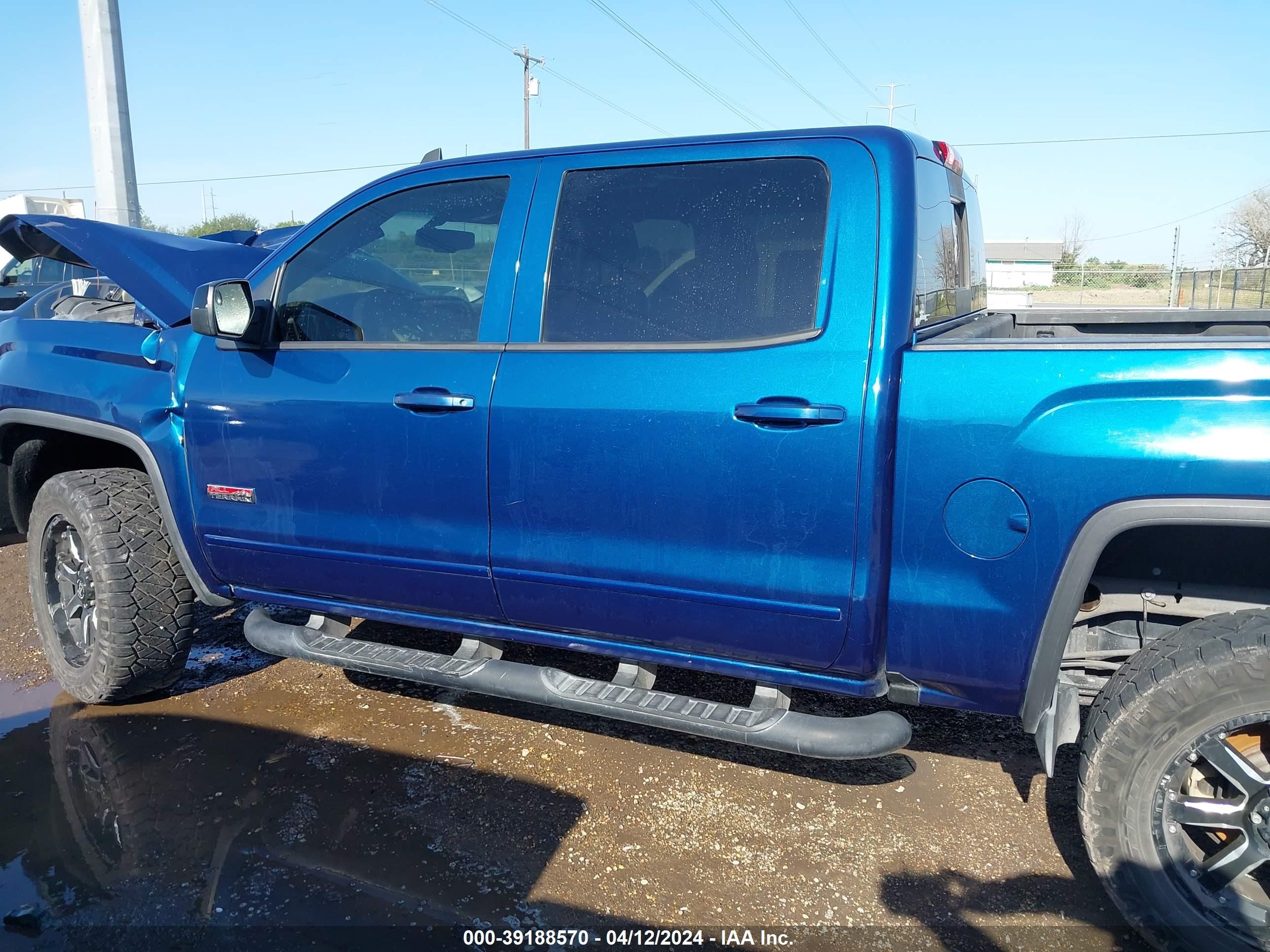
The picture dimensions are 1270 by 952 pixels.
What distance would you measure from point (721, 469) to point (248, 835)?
6.20 ft

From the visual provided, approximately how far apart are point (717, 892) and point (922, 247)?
191cm

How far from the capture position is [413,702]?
3906 mm

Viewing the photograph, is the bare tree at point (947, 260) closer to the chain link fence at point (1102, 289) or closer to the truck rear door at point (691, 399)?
the truck rear door at point (691, 399)

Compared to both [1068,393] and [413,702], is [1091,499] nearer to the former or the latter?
[1068,393]

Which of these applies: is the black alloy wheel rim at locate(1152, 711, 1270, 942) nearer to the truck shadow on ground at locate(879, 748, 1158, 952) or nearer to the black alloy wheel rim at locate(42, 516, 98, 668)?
the truck shadow on ground at locate(879, 748, 1158, 952)

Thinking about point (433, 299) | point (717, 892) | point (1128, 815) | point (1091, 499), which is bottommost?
point (717, 892)

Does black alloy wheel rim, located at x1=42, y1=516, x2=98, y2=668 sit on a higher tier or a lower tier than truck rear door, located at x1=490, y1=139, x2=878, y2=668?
lower

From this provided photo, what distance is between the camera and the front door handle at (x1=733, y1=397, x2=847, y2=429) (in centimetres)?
238

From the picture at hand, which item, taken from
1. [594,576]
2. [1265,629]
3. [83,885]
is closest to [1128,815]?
[1265,629]

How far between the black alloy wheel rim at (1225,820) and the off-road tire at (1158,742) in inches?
0.6

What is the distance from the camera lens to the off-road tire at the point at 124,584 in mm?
3520

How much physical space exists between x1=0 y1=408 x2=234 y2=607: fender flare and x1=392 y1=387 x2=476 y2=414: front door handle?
1.14 m

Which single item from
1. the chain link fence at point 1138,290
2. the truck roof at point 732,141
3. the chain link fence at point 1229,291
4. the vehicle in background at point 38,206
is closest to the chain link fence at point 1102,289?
the chain link fence at point 1138,290

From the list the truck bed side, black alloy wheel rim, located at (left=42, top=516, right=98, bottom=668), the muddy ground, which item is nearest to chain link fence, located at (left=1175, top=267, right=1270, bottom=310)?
the muddy ground
